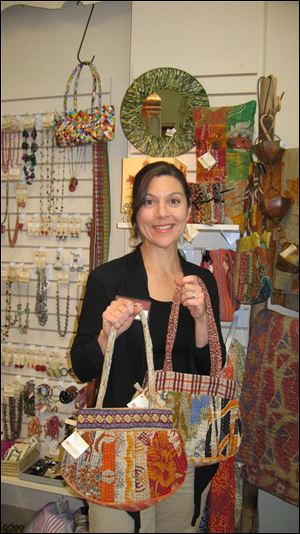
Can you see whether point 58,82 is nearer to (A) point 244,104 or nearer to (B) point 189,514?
(A) point 244,104

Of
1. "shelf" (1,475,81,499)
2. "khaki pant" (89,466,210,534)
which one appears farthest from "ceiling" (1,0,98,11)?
"shelf" (1,475,81,499)

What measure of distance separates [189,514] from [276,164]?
100 cm

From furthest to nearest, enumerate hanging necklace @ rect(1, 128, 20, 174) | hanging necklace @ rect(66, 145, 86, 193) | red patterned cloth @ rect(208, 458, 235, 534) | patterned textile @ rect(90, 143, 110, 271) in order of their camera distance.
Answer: hanging necklace @ rect(1, 128, 20, 174)
hanging necklace @ rect(66, 145, 86, 193)
patterned textile @ rect(90, 143, 110, 271)
red patterned cloth @ rect(208, 458, 235, 534)

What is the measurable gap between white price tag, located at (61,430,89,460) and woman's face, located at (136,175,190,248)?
1.75ft

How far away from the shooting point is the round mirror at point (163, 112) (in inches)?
50.8

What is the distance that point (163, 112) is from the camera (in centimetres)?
132

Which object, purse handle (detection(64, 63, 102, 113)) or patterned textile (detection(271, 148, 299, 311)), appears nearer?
patterned textile (detection(271, 148, 299, 311))

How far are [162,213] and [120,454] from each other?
61 centimetres

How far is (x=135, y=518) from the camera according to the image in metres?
0.94

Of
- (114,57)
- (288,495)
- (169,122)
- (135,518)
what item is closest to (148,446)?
(135,518)

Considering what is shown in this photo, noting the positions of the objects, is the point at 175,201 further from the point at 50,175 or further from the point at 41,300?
the point at 41,300

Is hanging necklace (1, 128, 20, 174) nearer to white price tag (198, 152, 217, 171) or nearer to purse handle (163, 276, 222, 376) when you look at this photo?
white price tag (198, 152, 217, 171)

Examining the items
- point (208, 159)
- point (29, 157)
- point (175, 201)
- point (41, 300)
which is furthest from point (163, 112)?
point (41, 300)

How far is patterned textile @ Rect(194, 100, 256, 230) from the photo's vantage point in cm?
128
